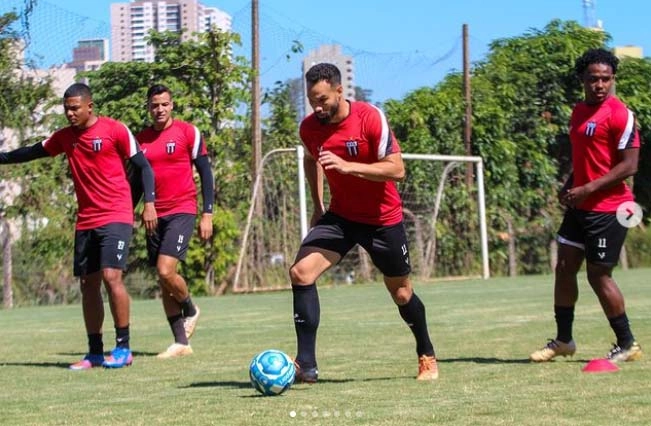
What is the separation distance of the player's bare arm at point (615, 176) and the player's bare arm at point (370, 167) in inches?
61.1

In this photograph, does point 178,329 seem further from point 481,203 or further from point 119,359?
point 481,203

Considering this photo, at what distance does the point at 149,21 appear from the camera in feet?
74.7

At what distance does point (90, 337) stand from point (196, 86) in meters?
12.6

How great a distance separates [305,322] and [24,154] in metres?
3.24

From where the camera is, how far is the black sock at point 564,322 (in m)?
9.30

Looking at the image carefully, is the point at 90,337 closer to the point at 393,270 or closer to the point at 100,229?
the point at 100,229

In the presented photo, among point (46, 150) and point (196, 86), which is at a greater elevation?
point (196, 86)

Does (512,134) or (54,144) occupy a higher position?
(512,134)

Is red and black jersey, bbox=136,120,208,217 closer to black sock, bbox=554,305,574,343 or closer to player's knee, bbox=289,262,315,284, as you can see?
player's knee, bbox=289,262,315,284

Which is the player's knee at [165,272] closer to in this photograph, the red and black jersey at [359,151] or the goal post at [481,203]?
the red and black jersey at [359,151]

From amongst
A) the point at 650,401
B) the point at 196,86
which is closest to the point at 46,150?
the point at 650,401

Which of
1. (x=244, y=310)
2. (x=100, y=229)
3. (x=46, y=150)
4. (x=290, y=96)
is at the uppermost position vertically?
(x=290, y=96)

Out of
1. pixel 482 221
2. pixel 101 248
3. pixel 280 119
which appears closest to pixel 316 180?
pixel 101 248

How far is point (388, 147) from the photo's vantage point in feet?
26.0
